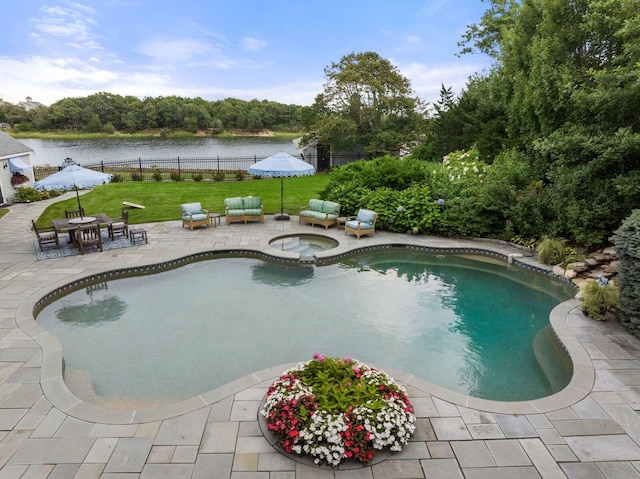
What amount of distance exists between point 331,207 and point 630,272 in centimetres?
781

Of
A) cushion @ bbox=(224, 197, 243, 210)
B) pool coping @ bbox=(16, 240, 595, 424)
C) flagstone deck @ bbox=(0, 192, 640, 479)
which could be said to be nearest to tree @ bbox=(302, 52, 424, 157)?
cushion @ bbox=(224, 197, 243, 210)

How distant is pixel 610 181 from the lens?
28.3ft

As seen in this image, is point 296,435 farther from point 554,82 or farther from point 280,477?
point 554,82

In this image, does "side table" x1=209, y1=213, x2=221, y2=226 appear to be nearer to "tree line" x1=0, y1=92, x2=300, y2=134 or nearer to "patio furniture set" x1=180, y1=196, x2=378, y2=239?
"patio furniture set" x1=180, y1=196, x2=378, y2=239

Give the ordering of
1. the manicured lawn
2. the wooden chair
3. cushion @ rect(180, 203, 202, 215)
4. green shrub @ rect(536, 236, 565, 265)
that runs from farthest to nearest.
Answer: the manicured lawn
cushion @ rect(180, 203, 202, 215)
the wooden chair
green shrub @ rect(536, 236, 565, 265)

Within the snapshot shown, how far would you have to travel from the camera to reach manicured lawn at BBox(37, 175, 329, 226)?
548 inches

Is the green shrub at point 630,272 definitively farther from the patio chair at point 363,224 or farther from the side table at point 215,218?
the side table at point 215,218

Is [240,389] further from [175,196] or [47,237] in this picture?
[175,196]

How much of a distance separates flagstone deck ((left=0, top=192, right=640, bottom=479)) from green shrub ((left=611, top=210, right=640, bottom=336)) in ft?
1.61

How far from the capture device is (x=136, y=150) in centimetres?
3347

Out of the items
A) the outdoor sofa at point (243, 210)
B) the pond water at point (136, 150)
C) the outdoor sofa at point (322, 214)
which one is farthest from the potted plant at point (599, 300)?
the pond water at point (136, 150)

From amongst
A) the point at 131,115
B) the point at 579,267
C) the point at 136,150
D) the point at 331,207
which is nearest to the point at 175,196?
the point at 331,207

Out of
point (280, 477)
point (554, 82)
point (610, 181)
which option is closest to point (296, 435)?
point (280, 477)

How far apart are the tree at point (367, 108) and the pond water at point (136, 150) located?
367 cm
